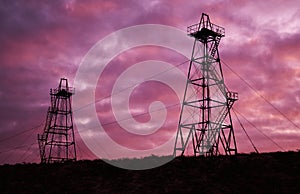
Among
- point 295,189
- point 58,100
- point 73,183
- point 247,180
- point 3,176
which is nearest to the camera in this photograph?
point 295,189

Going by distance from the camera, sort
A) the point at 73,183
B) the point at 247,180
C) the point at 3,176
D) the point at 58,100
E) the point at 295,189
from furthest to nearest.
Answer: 1. the point at 58,100
2. the point at 3,176
3. the point at 73,183
4. the point at 247,180
5. the point at 295,189

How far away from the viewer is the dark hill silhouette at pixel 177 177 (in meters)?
32.9

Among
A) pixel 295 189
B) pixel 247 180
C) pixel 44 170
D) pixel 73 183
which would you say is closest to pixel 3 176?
pixel 44 170

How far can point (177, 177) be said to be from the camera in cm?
3572

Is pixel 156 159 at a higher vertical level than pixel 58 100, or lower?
lower

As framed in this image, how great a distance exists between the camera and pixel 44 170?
139 ft

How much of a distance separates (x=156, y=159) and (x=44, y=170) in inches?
457

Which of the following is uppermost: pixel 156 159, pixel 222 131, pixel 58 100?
pixel 58 100

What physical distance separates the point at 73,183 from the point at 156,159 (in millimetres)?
9766

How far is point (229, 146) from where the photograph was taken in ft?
140

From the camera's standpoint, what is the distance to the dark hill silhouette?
32.9m

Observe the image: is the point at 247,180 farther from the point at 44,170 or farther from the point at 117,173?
the point at 44,170

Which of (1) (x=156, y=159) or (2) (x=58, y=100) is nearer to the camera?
(1) (x=156, y=159)

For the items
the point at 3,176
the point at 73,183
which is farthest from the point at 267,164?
the point at 3,176
